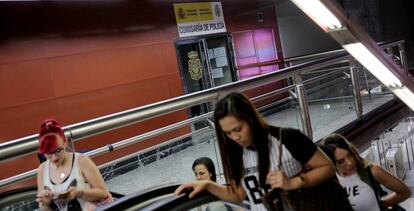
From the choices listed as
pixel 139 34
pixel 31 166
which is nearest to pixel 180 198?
A: pixel 31 166

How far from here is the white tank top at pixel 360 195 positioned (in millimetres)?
Result: 2611

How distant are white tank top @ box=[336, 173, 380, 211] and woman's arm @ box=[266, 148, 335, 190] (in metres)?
1.03

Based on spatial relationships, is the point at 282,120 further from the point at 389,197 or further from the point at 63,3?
the point at 63,3

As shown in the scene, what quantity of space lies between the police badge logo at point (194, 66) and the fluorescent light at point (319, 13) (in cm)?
590

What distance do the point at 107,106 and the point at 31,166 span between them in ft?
5.56

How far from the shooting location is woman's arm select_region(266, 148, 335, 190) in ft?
5.43

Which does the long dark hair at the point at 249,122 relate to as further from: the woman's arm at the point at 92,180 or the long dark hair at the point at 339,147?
the long dark hair at the point at 339,147

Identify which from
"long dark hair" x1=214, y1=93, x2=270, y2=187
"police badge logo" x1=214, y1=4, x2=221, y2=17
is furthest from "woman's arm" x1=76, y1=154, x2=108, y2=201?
"police badge logo" x1=214, y1=4, x2=221, y2=17

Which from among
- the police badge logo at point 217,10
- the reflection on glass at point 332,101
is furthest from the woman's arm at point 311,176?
the police badge logo at point 217,10

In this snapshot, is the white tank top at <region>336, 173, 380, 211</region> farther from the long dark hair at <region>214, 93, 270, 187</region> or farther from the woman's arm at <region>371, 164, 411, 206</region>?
the long dark hair at <region>214, 93, 270, 187</region>

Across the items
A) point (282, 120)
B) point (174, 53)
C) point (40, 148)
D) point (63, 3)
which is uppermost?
point (63, 3)

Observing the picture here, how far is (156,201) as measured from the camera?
1.86 m

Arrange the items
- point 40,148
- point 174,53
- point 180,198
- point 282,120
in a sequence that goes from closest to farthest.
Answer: point 180,198, point 40,148, point 282,120, point 174,53

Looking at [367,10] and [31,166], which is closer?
[31,166]
